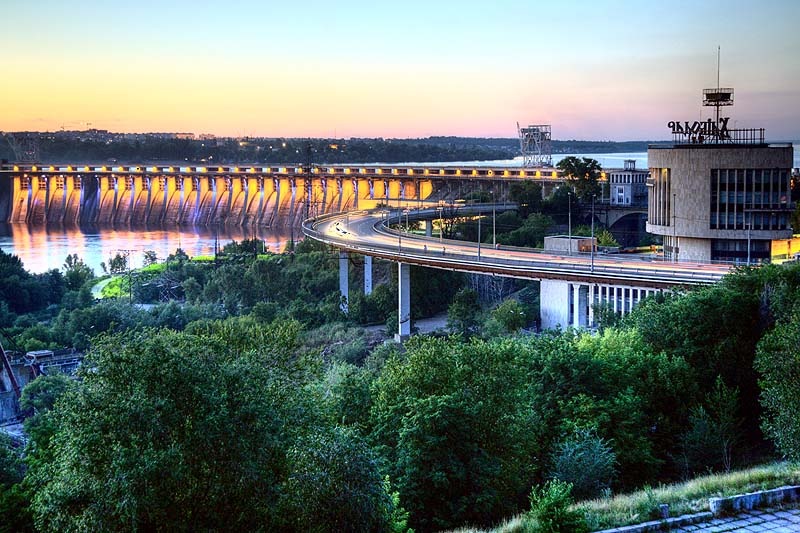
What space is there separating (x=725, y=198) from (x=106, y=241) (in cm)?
6744

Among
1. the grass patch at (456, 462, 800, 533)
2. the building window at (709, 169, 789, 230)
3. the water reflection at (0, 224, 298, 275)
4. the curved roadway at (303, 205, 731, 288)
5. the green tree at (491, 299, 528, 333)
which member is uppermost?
the building window at (709, 169, 789, 230)

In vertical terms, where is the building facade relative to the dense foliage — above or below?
A: above

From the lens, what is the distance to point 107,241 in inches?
3767

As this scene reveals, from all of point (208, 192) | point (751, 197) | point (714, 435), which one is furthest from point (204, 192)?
point (714, 435)

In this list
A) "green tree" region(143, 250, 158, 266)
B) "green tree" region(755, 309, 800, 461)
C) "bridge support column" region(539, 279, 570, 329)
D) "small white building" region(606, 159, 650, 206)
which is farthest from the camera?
"green tree" region(143, 250, 158, 266)

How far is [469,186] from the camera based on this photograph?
93.4m

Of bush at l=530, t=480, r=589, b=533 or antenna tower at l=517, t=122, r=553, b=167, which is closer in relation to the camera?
bush at l=530, t=480, r=589, b=533

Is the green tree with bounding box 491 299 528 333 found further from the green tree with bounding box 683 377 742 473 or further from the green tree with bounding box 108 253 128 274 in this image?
the green tree with bounding box 108 253 128 274

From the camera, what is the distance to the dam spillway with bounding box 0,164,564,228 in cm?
10362

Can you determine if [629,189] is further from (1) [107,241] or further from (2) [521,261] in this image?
(1) [107,241]

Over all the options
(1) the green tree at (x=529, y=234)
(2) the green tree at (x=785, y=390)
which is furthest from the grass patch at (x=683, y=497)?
(1) the green tree at (x=529, y=234)

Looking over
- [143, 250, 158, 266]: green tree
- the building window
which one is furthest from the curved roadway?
[143, 250, 158, 266]: green tree

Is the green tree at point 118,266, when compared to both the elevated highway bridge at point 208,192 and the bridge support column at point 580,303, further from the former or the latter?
the bridge support column at point 580,303

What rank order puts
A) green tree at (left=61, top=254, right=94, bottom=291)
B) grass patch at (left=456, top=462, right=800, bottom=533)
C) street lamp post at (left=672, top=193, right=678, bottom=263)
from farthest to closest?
1. green tree at (left=61, top=254, right=94, bottom=291)
2. street lamp post at (left=672, top=193, right=678, bottom=263)
3. grass patch at (left=456, top=462, right=800, bottom=533)
